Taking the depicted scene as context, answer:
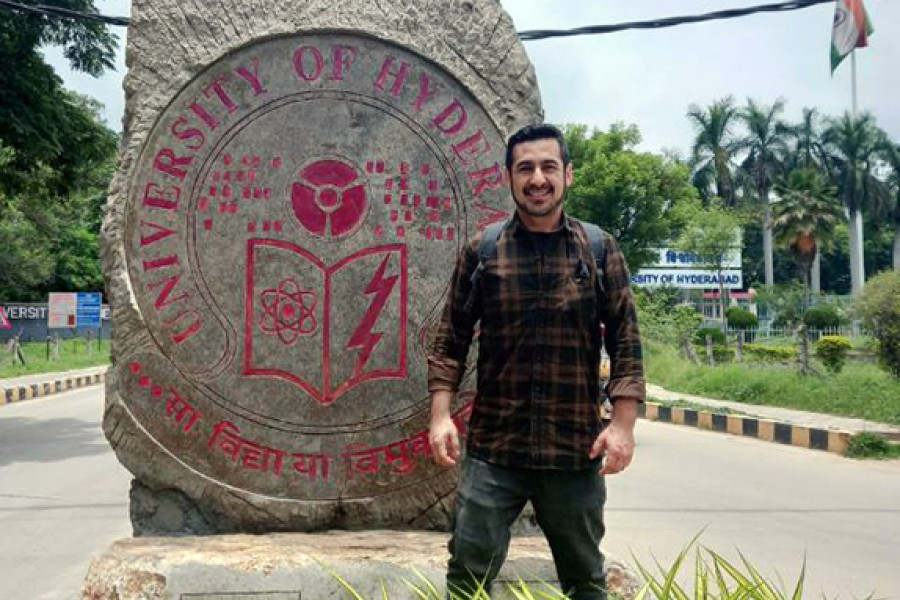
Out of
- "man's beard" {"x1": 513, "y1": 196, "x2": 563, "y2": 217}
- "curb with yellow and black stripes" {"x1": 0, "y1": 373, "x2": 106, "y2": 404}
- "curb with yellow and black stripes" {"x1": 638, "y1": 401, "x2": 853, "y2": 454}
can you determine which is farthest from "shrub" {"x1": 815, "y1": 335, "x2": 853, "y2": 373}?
"curb with yellow and black stripes" {"x1": 0, "y1": 373, "x2": 106, "y2": 404}

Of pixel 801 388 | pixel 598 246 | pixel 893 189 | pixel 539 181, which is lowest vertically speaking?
pixel 801 388

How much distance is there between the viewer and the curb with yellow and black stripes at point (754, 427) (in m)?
7.88

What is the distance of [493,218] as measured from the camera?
2.99 metres

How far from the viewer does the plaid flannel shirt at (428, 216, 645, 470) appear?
2193 millimetres

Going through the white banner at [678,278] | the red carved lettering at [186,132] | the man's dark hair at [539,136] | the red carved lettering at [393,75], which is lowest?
the man's dark hair at [539,136]

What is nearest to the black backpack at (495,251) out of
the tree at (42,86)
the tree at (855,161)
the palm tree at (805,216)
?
the tree at (42,86)

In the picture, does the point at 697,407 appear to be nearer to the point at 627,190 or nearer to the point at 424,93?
the point at 424,93

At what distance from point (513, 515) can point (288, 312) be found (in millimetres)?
1111

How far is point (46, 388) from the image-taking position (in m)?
14.3

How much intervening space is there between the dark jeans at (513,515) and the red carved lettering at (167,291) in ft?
4.06

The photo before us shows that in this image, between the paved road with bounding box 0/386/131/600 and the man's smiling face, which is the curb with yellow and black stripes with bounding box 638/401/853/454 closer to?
the paved road with bounding box 0/386/131/600

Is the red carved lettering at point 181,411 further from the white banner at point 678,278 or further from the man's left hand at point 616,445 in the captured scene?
the white banner at point 678,278

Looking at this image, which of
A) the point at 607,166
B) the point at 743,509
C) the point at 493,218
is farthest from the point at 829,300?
the point at 493,218

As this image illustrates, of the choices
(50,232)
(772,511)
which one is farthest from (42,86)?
(50,232)
